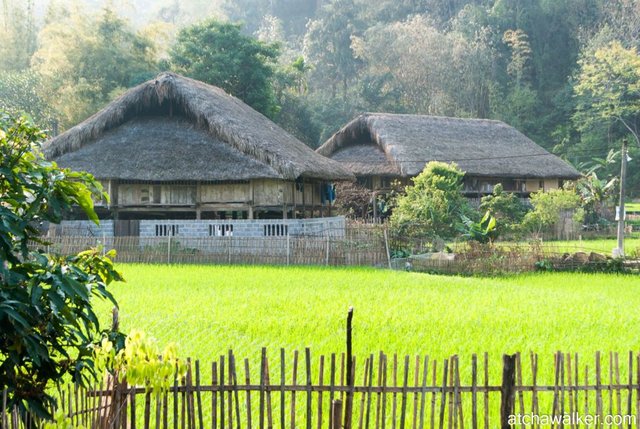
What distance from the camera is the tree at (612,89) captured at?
36719mm

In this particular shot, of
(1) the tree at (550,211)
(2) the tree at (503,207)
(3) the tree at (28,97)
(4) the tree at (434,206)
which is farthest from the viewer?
(3) the tree at (28,97)

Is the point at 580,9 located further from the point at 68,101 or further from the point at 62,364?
the point at 62,364

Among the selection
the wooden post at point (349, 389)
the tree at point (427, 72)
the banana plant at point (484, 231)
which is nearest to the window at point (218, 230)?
the banana plant at point (484, 231)

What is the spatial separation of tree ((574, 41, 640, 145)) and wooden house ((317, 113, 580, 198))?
27.4 ft

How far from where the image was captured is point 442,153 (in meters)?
28.3

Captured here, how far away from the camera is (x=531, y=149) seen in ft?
103

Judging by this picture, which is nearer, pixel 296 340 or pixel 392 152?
pixel 296 340

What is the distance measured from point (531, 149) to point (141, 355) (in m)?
30.2

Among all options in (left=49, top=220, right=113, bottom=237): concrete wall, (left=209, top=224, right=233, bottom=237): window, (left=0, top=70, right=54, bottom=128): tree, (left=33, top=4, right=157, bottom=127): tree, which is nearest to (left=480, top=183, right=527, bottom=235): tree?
(left=209, top=224, right=233, bottom=237): window

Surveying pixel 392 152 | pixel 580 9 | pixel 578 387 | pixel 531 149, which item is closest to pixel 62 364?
pixel 578 387

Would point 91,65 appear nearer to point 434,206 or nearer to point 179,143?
point 179,143

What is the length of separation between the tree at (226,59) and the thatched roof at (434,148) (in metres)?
3.97

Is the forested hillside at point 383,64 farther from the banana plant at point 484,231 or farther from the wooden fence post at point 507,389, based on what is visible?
the wooden fence post at point 507,389

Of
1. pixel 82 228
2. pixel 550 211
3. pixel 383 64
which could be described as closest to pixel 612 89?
pixel 383 64
